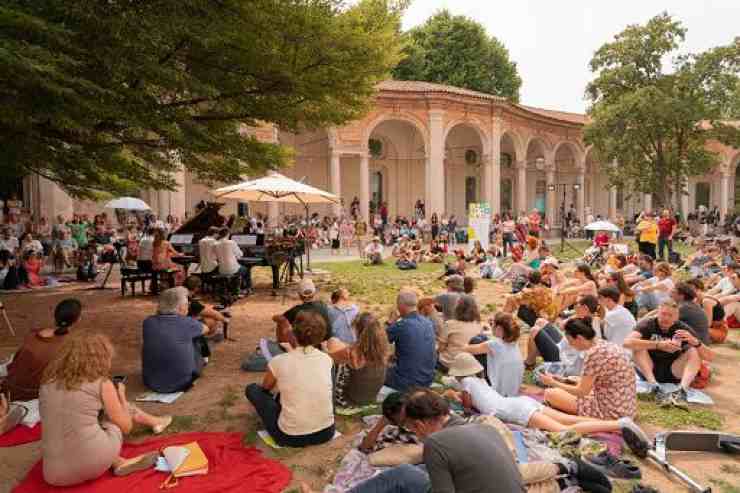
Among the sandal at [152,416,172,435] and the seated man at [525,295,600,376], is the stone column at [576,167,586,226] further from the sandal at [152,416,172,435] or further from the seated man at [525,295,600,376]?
the sandal at [152,416,172,435]

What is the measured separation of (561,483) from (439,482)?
4.44 ft

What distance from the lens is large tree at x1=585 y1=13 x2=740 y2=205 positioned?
2489 cm

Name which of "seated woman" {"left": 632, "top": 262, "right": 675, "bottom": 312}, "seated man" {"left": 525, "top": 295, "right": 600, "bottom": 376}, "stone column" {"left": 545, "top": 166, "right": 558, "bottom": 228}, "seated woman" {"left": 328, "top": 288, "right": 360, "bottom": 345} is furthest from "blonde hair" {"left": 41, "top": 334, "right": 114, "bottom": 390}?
"stone column" {"left": 545, "top": 166, "right": 558, "bottom": 228}

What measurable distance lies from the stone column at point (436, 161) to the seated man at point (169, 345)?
20.8 meters

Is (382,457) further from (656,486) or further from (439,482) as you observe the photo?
(656,486)

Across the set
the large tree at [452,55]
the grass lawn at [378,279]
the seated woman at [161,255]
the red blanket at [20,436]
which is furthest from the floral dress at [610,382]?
the large tree at [452,55]

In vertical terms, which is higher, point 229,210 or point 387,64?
point 387,64

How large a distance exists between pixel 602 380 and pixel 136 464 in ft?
11.7

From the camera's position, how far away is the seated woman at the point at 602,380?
14.0 feet

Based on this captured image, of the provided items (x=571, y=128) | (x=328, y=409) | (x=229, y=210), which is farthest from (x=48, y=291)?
(x=571, y=128)

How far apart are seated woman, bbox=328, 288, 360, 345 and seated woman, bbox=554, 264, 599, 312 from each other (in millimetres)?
3684

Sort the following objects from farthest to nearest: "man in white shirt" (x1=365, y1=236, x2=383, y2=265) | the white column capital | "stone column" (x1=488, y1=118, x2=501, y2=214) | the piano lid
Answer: "stone column" (x1=488, y1=118, x2=501, y2=214)
the white column capital
"man in white shirt" (x1=365, y1=236, x2=383, y2=265)
the piano lid

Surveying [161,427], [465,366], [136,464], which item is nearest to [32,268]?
[161,427]

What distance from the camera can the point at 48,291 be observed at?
37.5 ft
